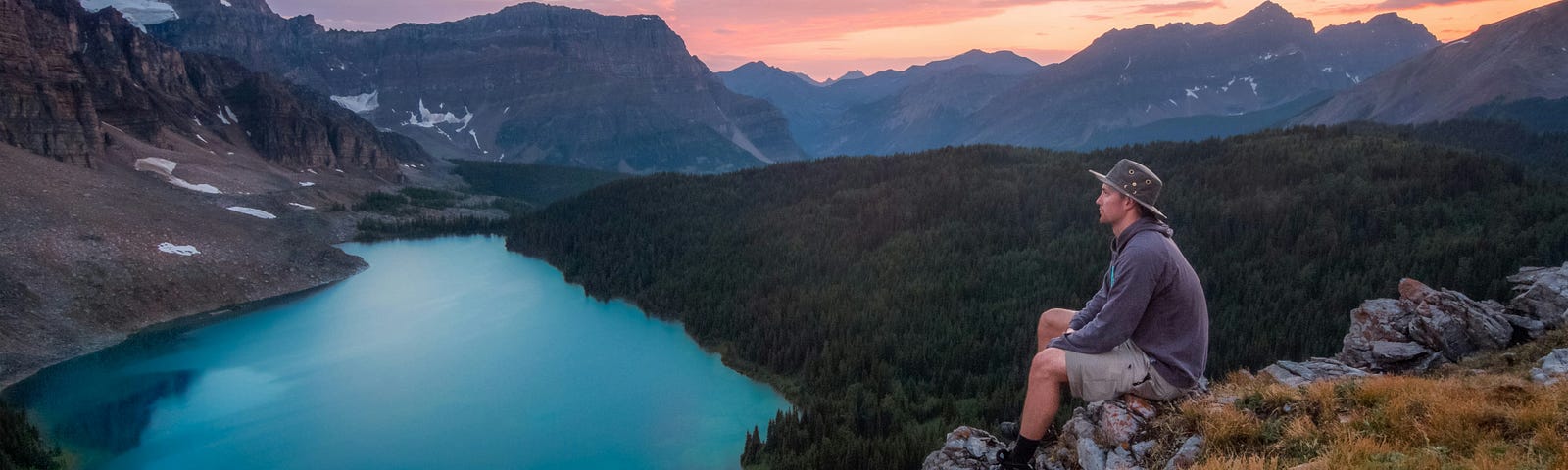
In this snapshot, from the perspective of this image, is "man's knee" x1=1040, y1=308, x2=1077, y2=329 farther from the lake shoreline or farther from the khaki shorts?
the lake shoreline

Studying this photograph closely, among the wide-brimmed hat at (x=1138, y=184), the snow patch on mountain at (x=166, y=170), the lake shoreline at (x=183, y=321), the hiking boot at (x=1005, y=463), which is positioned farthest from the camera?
the snow patch on mountain at (x=166, y=170)

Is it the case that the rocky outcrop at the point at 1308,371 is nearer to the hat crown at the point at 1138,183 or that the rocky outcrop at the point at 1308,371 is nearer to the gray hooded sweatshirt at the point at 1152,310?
the gray hooded sweatshirt at the point at 1152,310

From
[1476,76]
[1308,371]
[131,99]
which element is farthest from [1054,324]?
[1476,76]

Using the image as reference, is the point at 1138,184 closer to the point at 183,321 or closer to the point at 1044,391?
the point at 1044,391

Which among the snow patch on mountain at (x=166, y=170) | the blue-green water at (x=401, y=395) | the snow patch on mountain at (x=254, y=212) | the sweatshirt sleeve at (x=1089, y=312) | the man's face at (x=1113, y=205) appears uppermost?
the man's face at (x=1113, y=205)

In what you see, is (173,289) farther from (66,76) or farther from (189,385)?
(66,76)

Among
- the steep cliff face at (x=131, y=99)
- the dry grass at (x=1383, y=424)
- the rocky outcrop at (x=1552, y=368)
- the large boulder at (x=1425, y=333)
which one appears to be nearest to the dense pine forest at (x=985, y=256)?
the large boulder at (x=1425, y=333)
